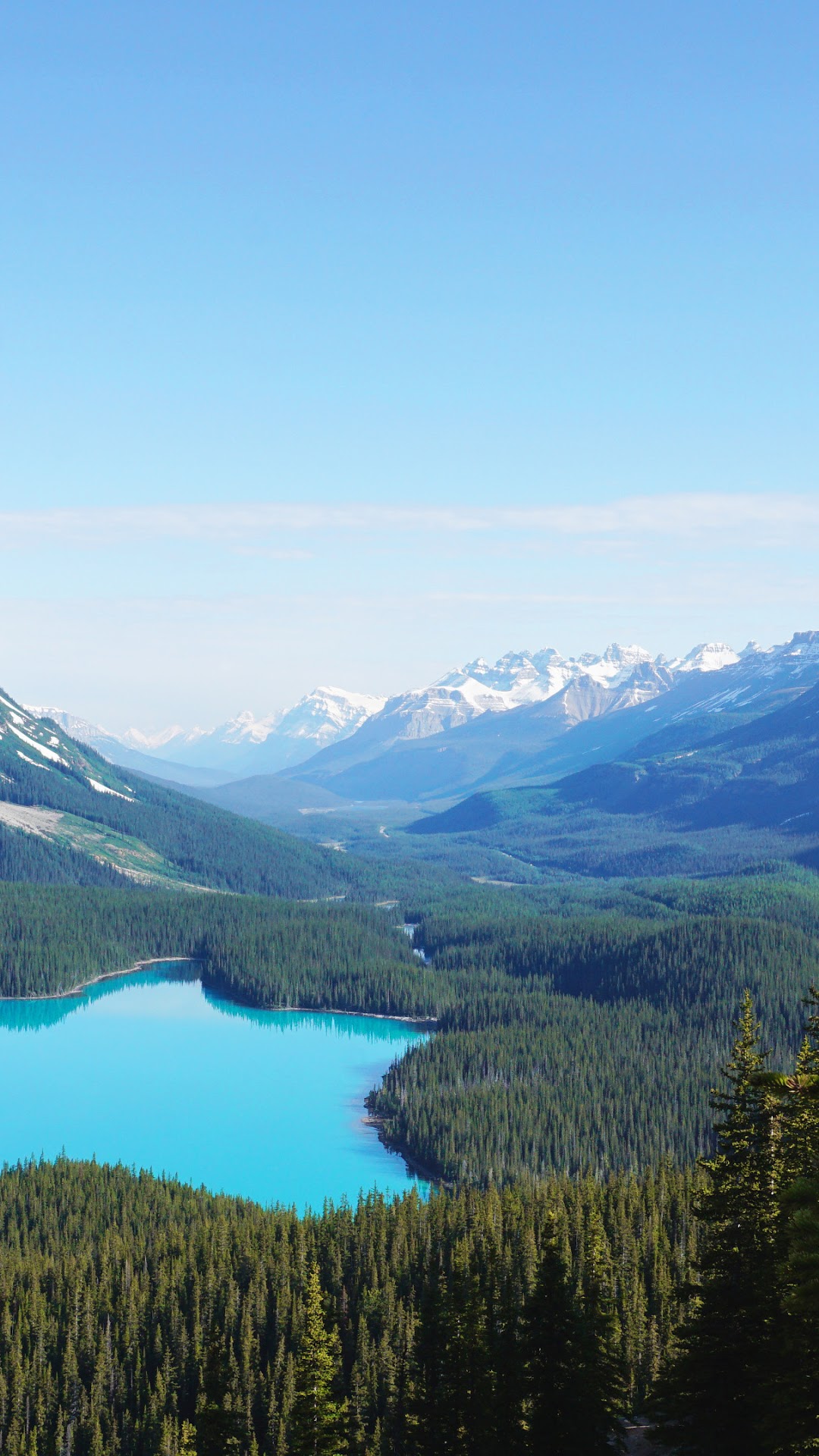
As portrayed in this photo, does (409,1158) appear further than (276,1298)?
Yes

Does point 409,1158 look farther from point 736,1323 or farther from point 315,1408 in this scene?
point 736,1323

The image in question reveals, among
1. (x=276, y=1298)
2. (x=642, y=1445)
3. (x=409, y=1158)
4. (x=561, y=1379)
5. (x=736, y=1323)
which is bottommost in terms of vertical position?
(x=409, y=1158)

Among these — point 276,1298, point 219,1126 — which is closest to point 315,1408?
point 276,1298

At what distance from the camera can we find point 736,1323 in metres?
39.1

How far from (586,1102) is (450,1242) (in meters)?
61.9

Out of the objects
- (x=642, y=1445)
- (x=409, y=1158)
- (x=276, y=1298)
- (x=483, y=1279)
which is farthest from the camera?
(x=409, y=1158)

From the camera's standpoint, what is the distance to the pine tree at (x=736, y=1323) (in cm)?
3838

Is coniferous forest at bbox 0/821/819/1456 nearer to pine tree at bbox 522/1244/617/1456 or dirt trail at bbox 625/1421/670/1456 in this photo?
pine tree at bbox 522/1244/617/1456

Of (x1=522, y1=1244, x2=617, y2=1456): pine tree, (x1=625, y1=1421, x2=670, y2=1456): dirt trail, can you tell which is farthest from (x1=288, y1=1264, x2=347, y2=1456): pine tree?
(x1=625, y1=1421, x2=670, y2=1456): dirt trail

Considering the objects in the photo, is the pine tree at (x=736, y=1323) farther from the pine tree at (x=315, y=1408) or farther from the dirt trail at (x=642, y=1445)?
the pine tree at (x=315, y=1408)

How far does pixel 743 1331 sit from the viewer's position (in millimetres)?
38969

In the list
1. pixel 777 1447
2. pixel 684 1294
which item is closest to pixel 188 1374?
pixel 684 1294

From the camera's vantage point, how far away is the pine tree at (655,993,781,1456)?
3838 centimetres

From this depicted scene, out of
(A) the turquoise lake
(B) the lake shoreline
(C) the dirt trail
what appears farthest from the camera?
(A) the turquoise lake
